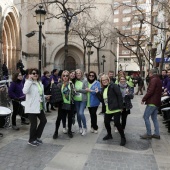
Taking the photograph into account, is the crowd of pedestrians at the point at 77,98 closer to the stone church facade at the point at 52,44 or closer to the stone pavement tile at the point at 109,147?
the stone pavement tile at the point at 109,147

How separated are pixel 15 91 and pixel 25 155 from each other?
2.61m

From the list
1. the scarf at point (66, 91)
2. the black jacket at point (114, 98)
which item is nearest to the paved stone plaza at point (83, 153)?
the black jacket at point (114, 98)

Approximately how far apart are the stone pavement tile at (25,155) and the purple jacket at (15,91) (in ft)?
5.18

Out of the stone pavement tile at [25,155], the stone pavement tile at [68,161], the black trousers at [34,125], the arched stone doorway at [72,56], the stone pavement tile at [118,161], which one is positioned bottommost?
the stone pavement tile at [118,161]

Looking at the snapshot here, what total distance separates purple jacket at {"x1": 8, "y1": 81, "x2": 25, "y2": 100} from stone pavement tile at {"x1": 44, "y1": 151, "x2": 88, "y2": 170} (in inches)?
104

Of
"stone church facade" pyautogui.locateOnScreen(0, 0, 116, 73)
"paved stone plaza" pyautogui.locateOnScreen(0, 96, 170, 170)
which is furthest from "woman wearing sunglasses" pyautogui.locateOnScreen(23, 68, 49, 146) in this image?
"stone church facade" pyautogui.locateOnScreen(0, 0, 116, 73)

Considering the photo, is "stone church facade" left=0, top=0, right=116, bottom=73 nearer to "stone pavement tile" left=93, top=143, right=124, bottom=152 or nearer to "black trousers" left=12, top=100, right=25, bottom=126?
"black trousers" left=12, top=100, right=25, bottom=126

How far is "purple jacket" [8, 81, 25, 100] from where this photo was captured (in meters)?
6.64

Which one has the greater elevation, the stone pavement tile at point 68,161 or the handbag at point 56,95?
the handbag at point 56,95

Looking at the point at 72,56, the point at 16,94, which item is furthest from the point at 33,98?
the point at 72,56

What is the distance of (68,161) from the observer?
439 centimetres

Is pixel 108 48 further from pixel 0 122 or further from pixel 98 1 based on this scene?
pixel 0 122

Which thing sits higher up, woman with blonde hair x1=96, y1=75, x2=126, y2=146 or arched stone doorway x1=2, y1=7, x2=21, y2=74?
arched stone doorway x1=2, y1=7, x2=21, y2=74

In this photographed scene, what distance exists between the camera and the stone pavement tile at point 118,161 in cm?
417
